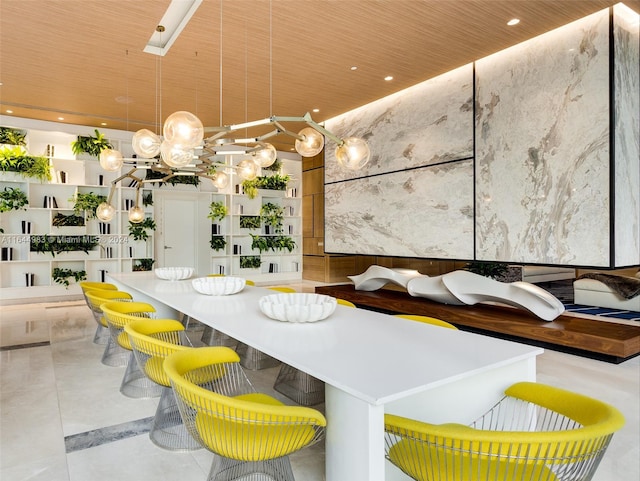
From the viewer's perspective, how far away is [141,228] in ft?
28.0

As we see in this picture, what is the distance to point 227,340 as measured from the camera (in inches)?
183

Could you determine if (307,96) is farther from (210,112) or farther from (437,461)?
(437,461)

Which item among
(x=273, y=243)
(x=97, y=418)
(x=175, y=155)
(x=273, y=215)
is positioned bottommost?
(x=97, y=418)

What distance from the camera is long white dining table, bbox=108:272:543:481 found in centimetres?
129

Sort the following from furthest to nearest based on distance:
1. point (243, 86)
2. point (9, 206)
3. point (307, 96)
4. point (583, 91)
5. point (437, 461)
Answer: point (9, 206)
point (307, 96)
point (243, 86)
point (583, 91)
point (437, 461)

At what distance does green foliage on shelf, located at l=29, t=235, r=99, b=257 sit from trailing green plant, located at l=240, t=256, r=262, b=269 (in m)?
3.08

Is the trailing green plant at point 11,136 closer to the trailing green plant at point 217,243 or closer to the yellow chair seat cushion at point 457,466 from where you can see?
the trailing green plant at point 217,243

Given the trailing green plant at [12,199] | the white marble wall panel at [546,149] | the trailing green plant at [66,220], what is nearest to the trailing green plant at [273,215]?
the trailing green plant at [66,220]

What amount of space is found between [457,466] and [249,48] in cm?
469

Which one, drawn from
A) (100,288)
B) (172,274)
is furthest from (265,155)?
(100,288)

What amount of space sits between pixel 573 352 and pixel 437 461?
3590 millimetres

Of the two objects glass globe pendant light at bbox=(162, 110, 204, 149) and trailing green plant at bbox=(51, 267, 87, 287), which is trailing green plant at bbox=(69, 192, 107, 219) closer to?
trailing green plant at bbox=(51, 267, 87, 287)

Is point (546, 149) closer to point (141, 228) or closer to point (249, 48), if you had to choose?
point (249, 48)

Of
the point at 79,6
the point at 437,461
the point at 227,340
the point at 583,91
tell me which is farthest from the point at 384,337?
the point at 79,6
